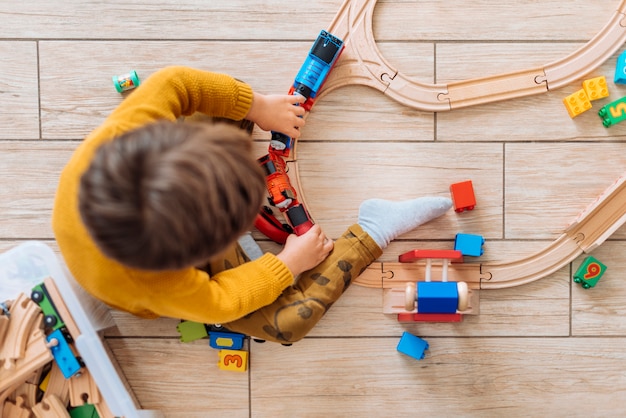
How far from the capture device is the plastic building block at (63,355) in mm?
896

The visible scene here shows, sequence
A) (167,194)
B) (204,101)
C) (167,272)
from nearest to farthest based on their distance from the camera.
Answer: (167,194), (167,272), (204,101)

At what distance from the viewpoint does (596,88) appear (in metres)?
0.96

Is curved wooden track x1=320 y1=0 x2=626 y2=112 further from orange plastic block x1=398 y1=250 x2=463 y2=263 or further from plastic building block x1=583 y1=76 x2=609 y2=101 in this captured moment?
orange plastic block x1=398 y1=250 x2=463 y2=263

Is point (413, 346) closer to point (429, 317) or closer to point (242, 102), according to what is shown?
point (429, 317)

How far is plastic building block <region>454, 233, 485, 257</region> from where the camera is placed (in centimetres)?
97

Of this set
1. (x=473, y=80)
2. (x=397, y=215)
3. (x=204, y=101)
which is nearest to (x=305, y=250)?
(x=397, y=215)

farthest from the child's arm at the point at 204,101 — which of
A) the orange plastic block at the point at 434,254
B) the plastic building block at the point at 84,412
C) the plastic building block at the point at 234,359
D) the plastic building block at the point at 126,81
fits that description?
the plastic building block at the point at 84,412

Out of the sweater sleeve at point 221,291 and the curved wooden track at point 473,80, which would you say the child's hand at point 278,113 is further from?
the sweater sleeve at point 221,291

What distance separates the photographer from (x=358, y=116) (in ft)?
3.23

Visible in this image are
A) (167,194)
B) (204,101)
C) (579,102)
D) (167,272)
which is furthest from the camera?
(579,102)

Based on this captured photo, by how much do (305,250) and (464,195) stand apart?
29 centimetres

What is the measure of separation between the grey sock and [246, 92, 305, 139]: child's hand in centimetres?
19

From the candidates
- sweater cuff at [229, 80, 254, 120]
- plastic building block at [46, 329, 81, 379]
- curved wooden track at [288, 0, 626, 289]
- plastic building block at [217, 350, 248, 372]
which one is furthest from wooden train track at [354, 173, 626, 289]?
plastic building block at [46, 329, 81, 379]

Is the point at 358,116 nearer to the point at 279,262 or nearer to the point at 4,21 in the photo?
the point at 279,262
